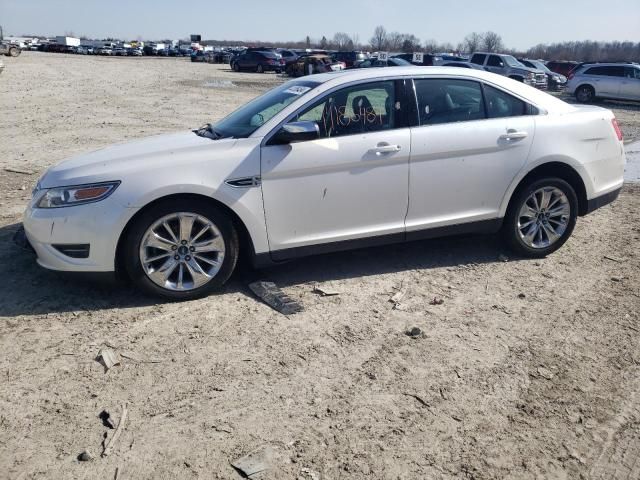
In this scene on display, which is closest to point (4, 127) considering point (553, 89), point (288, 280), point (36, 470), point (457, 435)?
point (288, 280)

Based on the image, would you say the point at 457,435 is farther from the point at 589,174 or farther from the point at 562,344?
the point at 589,174

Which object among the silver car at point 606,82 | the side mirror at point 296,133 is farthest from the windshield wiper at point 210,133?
the silver car at point 606,82

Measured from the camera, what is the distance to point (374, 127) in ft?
15.8

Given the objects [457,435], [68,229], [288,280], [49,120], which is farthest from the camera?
[49,120]

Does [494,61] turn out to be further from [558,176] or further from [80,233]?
[80,233]

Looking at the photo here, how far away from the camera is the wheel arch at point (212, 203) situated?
4305 mm

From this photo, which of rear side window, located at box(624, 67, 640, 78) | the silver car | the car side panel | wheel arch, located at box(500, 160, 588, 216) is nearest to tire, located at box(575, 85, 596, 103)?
the silver car

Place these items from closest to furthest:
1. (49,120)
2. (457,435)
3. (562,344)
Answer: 1. (457,435)
2. (562,344)
3. (49,120)

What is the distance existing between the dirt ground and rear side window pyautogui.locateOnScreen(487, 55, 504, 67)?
25.3m

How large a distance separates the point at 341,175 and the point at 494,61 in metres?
27.0

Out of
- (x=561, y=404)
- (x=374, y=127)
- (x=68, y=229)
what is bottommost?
(x=561, y=404)

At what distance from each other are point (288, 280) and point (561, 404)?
2.40 metres

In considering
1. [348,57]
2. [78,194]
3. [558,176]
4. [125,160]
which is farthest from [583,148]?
[348,57]

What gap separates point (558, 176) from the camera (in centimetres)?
541
